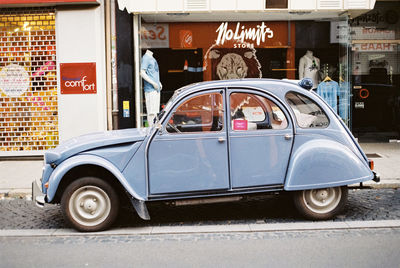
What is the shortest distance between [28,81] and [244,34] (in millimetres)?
5419

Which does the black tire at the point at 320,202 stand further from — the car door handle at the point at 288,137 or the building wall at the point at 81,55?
the building wall at the point at 81,55

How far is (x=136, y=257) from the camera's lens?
5.24m

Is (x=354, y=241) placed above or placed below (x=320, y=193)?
below

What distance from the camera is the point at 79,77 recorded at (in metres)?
11.6

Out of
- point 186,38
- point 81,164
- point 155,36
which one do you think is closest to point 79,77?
point 155,36

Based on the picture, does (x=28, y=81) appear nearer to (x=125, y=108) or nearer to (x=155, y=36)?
(x=125, y=108)

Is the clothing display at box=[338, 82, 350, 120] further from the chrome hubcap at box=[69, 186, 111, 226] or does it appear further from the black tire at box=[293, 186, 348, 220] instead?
the chrome hubcap at box=[69, 186, 111, 226]

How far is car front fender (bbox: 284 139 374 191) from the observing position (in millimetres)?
6207

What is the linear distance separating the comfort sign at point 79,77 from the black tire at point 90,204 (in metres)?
5.81

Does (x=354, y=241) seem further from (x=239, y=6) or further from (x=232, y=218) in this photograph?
(x=239, y=6)

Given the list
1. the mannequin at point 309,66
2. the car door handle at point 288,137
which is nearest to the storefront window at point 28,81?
the mannequin at point 309,66

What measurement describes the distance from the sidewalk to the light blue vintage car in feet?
8.10

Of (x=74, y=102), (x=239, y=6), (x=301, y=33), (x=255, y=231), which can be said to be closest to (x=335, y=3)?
(x=301, y=33)

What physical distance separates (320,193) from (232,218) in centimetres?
124
